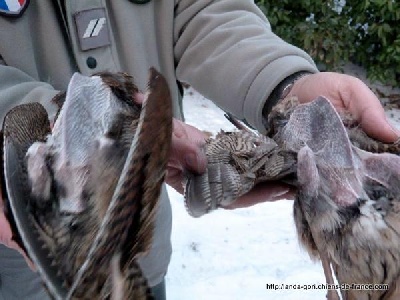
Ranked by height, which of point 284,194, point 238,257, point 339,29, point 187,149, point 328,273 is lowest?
point 238,257

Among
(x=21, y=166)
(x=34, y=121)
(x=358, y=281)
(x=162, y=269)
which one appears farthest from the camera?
(x=162, y=269)

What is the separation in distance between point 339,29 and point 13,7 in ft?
14.6

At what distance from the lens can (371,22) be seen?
19.0ft

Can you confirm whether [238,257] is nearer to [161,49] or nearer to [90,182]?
[161,49]

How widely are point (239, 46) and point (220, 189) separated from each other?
2.52 feet

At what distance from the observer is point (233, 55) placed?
2023mm

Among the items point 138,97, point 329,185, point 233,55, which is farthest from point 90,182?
point 233,55

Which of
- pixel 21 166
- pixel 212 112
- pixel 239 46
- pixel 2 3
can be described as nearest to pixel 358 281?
pixel 21 166

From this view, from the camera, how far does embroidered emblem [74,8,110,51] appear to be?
6.12ft

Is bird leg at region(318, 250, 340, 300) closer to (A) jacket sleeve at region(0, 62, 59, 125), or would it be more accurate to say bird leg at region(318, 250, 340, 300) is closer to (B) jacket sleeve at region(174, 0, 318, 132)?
(B) jacket sleeve at region(174, 0, 318, 132)

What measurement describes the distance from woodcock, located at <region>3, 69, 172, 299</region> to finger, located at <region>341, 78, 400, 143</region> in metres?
0.74

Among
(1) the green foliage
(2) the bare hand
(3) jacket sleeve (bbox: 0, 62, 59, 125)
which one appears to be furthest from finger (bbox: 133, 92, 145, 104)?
→ (1) the green foliage

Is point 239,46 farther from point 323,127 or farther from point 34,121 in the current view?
point 34,121

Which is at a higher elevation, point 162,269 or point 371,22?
point 162,269
